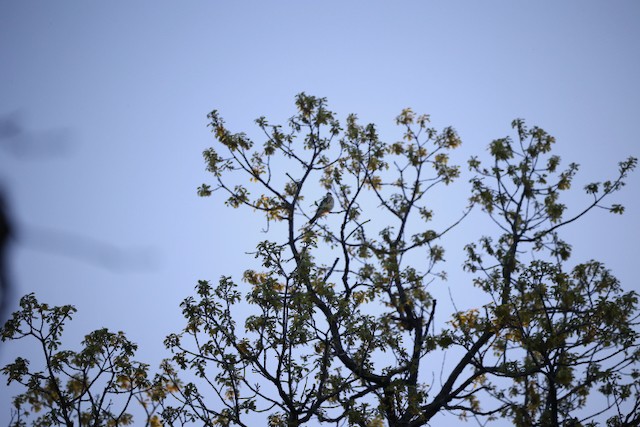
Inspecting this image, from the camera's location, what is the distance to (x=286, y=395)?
6.98 metres

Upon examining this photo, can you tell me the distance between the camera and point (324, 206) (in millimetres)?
10805

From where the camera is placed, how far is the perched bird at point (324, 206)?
410 inches

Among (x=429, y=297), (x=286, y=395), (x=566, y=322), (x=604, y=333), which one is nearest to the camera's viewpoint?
(x=286, y=395)

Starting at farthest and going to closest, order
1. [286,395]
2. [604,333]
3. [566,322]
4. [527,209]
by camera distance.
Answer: [527,209], [566,322], [604,333], [286,395]

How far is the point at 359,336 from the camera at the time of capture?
7.55m

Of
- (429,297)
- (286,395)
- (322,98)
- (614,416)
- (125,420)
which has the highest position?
(322,98)

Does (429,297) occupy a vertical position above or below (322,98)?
below

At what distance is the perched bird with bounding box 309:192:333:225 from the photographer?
10.4 meters

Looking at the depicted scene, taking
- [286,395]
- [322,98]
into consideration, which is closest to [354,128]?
[322,98]

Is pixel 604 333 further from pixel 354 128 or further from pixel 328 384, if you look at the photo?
pixel 354 128

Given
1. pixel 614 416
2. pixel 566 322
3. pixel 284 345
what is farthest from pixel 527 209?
pixel 284 345

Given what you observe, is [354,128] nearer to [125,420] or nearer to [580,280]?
[580,280]

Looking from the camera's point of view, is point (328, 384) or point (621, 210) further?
point (621, 210)

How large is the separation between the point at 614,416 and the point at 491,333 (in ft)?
7.18
